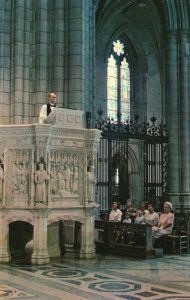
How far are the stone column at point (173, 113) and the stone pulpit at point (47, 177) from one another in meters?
10.4

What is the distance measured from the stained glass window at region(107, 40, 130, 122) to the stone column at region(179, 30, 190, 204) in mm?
8132

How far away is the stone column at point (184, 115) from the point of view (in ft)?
70.2

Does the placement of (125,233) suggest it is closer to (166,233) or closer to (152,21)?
(166,233)

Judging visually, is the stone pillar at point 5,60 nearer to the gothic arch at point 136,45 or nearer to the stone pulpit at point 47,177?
the stone pulpit at point 47,177

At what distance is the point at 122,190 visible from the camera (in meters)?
23.9

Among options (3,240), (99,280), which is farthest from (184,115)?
(99,280)

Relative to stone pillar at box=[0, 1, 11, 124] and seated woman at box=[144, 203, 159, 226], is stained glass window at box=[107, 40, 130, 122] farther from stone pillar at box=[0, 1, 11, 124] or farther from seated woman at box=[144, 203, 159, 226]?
seated woman at box=[144, 203, 159, 226]

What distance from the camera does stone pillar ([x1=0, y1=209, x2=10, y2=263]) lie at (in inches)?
420

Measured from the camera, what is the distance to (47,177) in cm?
1072

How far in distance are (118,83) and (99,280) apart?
22925 millimetres

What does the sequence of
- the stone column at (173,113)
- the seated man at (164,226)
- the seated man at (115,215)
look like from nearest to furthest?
the seated man at (164,226) < the seated man at (115,215) < the stone column at (173,113)

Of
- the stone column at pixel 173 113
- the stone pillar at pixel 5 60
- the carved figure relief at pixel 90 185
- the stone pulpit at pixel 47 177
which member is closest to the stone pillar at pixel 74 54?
the stone pillar at pixel 5 60

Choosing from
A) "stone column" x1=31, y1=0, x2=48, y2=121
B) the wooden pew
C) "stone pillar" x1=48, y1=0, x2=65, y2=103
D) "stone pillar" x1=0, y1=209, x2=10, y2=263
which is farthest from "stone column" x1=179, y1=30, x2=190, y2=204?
"stone pillar" x1=0, y1=209, x2=10, y2=263

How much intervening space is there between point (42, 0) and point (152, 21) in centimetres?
1798
